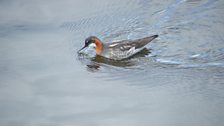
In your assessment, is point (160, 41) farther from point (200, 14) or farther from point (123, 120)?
point (123, 120)

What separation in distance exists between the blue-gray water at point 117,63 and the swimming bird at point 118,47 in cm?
27

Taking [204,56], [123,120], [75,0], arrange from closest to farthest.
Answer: [123,120] → [204,56] → [75,0]

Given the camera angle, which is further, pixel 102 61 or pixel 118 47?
pixel 118 47

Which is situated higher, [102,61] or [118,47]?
[118,47]

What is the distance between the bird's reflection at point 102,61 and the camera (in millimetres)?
12791

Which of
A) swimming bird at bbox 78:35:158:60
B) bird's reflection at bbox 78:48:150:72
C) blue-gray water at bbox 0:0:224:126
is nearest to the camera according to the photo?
blue-gray water at bbox 0:0:224:126

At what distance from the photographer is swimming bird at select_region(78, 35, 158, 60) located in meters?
13.4

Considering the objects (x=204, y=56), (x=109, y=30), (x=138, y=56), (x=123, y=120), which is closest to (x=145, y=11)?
(x=109, y=30)

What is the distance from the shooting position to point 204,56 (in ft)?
40.5

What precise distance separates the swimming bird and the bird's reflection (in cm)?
13

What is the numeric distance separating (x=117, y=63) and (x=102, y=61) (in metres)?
0.43

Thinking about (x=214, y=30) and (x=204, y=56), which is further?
(x=214, y=30)

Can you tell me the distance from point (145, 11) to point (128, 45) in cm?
212

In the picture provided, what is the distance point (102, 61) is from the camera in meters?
13.4
